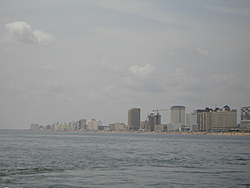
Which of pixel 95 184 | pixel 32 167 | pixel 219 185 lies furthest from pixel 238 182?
pixel 32 167

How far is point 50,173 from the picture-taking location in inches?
1508

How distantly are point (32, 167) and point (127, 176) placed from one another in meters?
14.1

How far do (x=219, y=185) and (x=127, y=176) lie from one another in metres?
9.79

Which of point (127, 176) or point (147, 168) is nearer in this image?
point (127, 176)

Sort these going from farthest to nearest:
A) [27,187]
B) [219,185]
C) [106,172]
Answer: [106,172] < [219,185] < [27,187]

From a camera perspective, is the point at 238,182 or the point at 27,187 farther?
the point at 238,182

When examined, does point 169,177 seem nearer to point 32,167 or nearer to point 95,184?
point 95,184

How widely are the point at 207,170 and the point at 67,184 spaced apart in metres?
19.1

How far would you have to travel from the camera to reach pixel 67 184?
31.6 meters

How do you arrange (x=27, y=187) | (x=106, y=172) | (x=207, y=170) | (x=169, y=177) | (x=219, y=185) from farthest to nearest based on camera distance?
(x=207, y=170), (x=106, y=172), (x=169, y=177), (x=219, y=185), (x=27, y=187)

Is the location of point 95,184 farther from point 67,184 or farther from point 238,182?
point 238,182

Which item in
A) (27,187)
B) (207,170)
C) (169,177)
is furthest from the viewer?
(207,170)

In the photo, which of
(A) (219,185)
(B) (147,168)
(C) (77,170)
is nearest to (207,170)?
(B) (147,168)

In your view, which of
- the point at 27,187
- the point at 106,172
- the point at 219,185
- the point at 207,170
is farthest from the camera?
the point at 207,170
